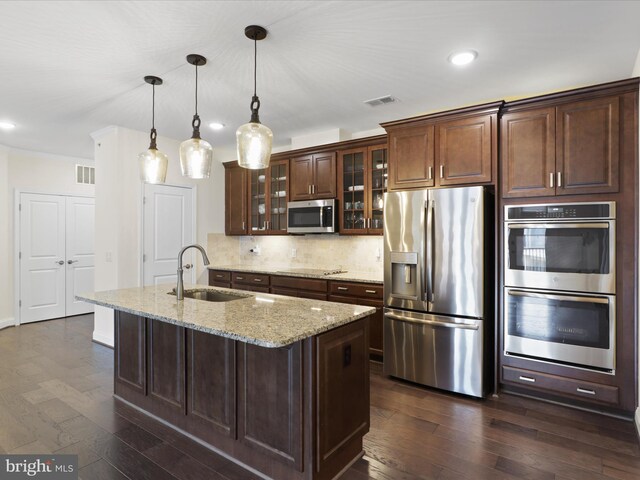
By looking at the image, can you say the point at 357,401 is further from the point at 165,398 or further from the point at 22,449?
the point at 22,449

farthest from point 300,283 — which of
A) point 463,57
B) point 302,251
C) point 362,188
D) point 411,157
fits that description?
point 463,57

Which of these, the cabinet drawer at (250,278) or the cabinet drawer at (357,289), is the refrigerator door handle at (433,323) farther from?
the cabinet drawer at (250,278)

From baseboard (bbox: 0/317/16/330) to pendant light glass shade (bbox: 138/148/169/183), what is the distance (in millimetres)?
4479

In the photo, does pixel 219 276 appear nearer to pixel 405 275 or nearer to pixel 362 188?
pixel 362 188

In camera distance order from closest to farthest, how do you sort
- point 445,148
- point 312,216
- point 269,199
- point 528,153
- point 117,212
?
point 528,153
point 445,148
point 117,212
point 312,216
point 269,199

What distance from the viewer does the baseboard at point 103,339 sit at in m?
4.45

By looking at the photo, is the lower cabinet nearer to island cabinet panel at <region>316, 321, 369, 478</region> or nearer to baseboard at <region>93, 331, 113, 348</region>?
island cabinet panel at <region>316, 321, 369, 478</region>

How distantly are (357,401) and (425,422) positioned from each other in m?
0.79

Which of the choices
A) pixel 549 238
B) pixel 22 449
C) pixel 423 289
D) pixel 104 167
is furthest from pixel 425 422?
pixel 104 167

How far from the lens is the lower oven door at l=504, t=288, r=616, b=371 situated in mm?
2725

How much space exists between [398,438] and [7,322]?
5.85 metres

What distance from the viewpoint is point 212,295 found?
3066 millimetres

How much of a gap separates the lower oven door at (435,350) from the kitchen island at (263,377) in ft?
3.63

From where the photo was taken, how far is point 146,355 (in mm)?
2725
